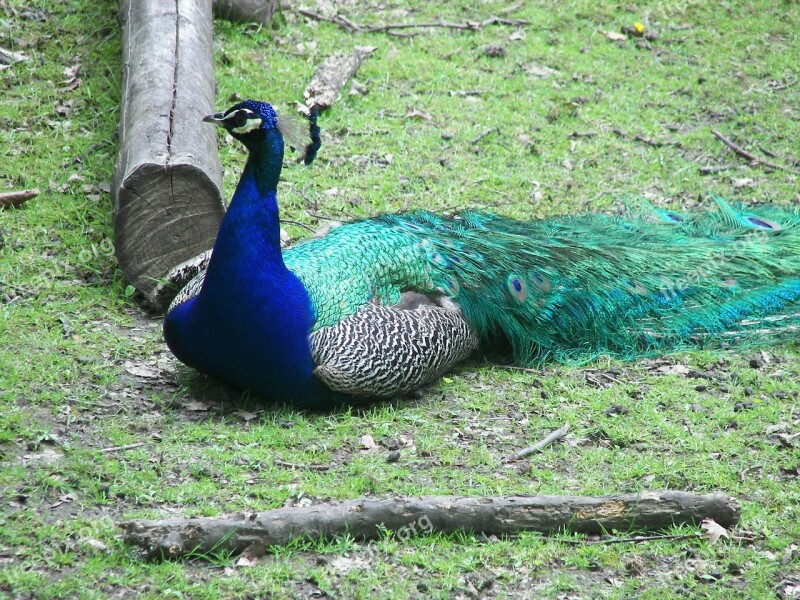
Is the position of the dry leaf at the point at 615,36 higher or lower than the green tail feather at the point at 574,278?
higher

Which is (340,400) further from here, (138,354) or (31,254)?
(31,254)

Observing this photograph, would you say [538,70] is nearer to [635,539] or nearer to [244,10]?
[244,10]

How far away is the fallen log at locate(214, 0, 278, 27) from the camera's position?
796 cm

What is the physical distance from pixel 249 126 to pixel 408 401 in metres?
1.49

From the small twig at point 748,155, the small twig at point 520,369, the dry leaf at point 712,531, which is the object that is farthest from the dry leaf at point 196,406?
the small twig at point 748,155

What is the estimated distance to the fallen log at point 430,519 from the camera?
325 cm

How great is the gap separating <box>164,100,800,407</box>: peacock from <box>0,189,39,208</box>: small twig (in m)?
1.72

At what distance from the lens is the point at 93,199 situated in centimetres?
584

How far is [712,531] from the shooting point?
3666mm

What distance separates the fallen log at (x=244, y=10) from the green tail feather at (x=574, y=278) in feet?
11.8

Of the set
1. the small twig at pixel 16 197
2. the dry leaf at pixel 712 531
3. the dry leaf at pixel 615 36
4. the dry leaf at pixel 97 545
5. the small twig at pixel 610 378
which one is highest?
the dry leaf at pixel 615 36

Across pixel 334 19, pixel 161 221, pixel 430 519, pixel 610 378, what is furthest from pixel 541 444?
pixel 334 19

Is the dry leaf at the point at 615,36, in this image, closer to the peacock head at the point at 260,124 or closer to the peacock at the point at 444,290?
the peacock at the point at 444,290

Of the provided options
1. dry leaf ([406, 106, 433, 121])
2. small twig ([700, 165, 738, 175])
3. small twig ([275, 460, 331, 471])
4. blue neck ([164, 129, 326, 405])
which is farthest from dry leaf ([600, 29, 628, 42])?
small twig ([275, 460, 331, 471])
